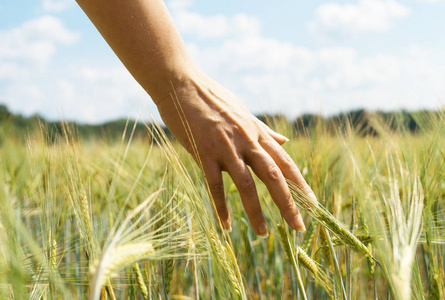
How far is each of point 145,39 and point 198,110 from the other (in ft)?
0.59

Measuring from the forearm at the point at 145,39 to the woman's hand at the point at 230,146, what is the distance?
3 centimetres

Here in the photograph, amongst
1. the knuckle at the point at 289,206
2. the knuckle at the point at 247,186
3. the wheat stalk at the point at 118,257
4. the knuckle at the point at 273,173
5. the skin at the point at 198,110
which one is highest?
the skin at the point at 198,110

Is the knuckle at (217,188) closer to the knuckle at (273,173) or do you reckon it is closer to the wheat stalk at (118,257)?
the knuckle at (273,173)

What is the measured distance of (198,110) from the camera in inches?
31.0

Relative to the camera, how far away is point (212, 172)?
30.7 inches

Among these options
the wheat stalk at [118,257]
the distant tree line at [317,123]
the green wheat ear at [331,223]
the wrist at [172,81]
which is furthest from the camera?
the distant tree line at [317,123]

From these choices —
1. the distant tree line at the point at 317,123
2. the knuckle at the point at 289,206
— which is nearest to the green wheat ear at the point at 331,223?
the knuckle at the point at 289,206

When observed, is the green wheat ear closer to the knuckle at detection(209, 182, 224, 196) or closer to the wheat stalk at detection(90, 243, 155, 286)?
the knuckle at detection(209, 182, 224, 196)

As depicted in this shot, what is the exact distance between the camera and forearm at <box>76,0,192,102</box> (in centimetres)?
78

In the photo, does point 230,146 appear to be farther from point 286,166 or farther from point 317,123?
point 317,123

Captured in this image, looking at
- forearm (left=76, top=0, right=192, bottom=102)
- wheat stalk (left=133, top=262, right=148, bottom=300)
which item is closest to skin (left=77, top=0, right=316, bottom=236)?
forearm (left=76, top=0, right=192, bottom=102)

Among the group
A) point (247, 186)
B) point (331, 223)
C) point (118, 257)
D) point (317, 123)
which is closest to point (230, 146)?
point (247, 186)

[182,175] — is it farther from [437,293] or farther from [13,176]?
[13,176]

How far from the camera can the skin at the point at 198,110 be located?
2.51ft
